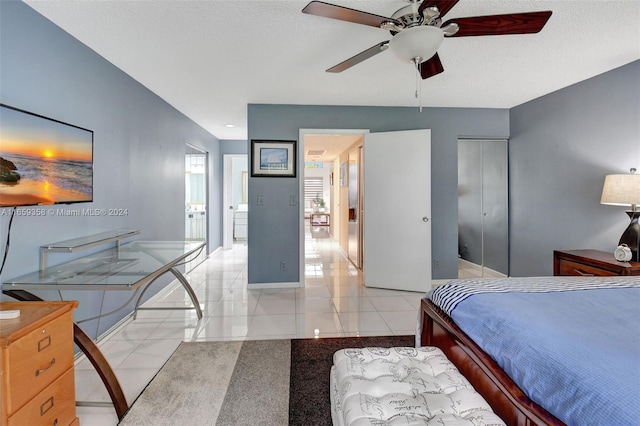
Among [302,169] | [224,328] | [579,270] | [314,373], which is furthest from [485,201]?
[224,328]

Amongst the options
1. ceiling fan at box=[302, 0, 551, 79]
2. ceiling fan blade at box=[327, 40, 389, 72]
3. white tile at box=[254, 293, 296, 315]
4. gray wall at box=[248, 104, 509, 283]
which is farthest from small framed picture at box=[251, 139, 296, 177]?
ceiling fan at box=[302, 0, 551, 79]

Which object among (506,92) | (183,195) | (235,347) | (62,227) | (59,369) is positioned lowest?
(235,347)

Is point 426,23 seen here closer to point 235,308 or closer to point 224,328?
point 224,328

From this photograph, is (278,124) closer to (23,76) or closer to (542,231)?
(23,76)

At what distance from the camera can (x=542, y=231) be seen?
369 cm

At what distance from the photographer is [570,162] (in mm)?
3307

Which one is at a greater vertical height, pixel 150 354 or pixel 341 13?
pixel 341 13

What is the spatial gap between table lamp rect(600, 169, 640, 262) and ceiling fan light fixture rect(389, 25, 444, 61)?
7.09 ft

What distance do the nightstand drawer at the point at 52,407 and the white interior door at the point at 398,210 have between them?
10.1ft

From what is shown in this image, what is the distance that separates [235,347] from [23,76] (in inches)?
87.9

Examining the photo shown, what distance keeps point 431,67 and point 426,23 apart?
541 millimetres

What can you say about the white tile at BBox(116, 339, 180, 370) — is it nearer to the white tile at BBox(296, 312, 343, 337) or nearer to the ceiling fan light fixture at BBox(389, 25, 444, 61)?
the white tile at BBox(296, 312, 343, 337)

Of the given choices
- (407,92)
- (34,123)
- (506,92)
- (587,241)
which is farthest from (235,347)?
(506,92)

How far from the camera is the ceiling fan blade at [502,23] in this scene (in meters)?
1.55
